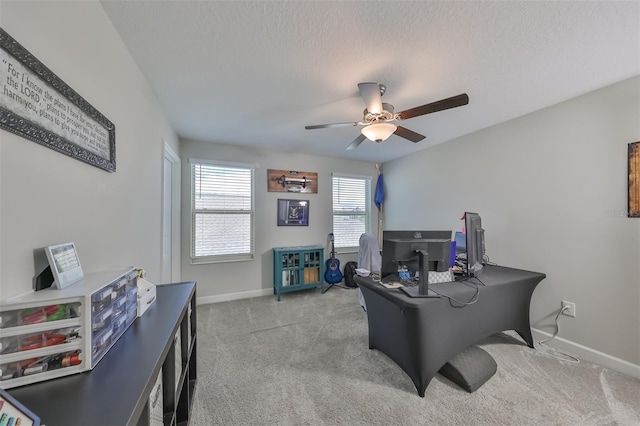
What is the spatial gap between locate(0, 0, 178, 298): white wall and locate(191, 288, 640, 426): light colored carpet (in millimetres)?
1157

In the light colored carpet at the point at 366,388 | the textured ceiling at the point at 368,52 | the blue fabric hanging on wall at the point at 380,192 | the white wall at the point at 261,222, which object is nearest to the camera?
the textured ceiling at the point at 368,52

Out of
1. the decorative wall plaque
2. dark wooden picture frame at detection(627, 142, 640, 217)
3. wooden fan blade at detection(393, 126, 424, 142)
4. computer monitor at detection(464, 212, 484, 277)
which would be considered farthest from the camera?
the decorative wall plaque

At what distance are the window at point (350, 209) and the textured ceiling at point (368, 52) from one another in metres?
2.10

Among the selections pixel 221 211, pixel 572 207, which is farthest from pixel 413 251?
pixel 221 211

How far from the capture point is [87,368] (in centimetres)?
71

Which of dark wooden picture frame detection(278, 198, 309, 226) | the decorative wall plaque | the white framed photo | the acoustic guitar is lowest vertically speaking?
the acoustic guitar

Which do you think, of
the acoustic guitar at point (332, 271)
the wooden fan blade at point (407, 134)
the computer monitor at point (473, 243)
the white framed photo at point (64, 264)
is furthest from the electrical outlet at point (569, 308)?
the white framed photo at point (64, 264)

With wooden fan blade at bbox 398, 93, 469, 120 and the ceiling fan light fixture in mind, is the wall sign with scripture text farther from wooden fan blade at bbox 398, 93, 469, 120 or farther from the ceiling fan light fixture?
wooden fan blade at bbox 398, 93, 469, 120

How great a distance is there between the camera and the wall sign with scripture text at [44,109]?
709 millimetres

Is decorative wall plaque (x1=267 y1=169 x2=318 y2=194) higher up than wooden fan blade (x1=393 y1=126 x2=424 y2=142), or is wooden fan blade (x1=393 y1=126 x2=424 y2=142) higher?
wooden fan blade (x1=393 y1=126 x2=424 y2=142)

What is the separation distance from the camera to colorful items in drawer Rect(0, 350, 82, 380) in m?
0.63

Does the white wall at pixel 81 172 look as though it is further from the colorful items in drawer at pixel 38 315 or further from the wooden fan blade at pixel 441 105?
the wooden fan blade at pixel 441 105

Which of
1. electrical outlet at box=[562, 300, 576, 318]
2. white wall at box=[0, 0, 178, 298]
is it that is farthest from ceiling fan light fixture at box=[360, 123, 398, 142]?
electrical outlet at box=[562, 300, 576, 318]

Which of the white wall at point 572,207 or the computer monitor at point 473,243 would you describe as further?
the computer monitor at point 473,243
